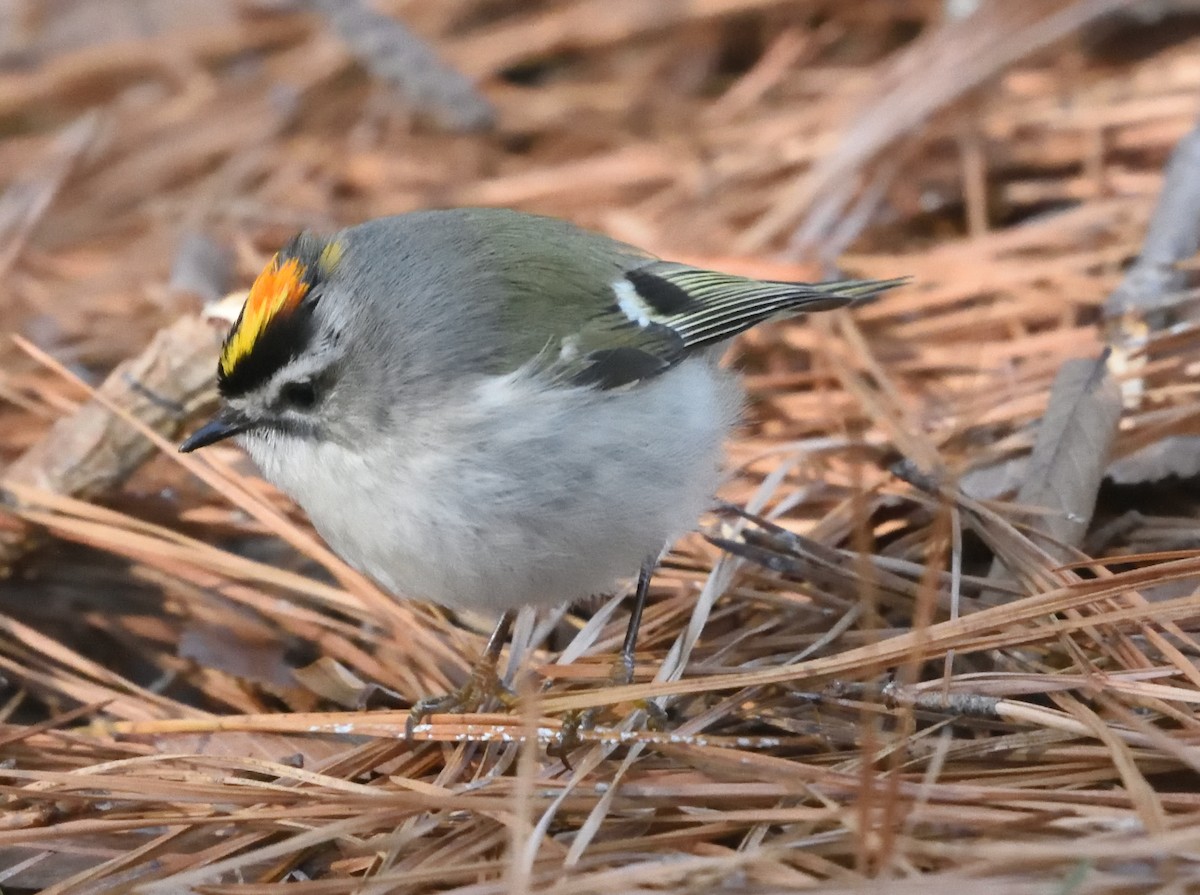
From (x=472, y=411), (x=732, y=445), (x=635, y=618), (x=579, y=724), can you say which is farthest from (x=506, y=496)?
(x=732, y=445)

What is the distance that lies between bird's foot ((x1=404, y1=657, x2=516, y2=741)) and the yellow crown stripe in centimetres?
65

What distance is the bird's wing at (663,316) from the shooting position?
79.5 inches

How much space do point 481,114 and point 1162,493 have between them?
250 cm

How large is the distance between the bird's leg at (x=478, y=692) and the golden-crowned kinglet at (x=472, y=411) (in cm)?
6

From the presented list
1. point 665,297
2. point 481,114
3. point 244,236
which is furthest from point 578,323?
point 481,114

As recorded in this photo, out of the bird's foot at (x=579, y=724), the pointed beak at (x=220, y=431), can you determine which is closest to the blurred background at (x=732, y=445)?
the bird's foot at (x=579, y=724)

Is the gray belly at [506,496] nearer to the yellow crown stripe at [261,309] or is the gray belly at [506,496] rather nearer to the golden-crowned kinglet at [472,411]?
the golden-crowned kinglet at [472,411]

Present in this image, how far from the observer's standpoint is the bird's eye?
195 cm

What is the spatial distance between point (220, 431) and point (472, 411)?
18.0 inches

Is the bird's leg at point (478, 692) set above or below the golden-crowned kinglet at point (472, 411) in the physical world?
below

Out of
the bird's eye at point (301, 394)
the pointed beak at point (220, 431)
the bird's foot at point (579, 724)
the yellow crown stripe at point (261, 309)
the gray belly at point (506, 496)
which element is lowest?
the bird's foot at point (579, 724)

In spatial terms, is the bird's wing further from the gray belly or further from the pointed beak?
the pointed beak

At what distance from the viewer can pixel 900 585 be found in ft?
6.83

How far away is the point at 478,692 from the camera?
7.02 ft
